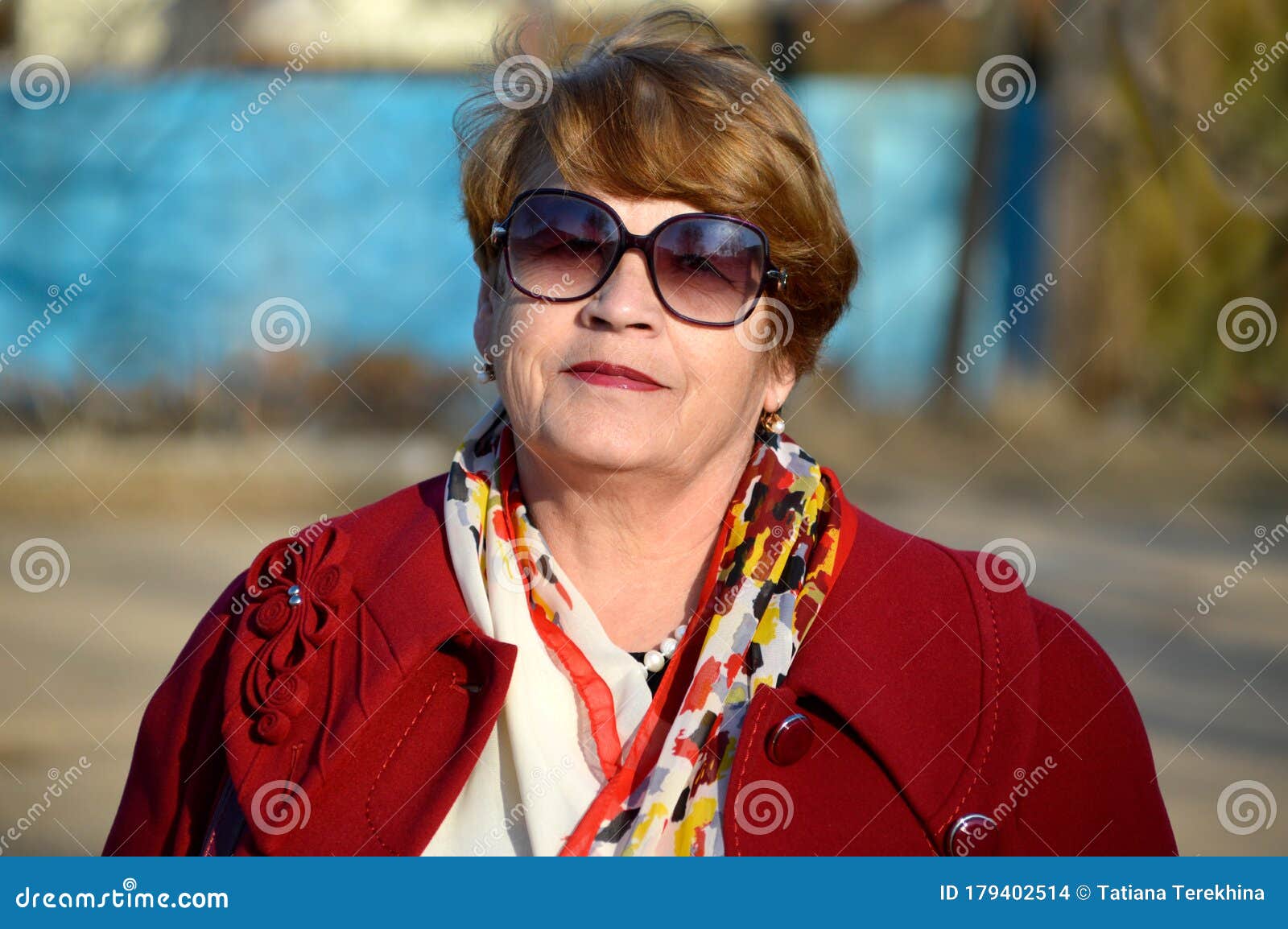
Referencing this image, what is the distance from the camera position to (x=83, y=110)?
9102 mm

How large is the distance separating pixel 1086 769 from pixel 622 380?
0.99 metres

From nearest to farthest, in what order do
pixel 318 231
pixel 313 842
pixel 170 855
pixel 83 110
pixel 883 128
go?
pixel 313 842
pixel 170 855
pixel 83 110
pixel 318 231
pixel 883 128

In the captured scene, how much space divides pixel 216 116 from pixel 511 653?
8241 mm

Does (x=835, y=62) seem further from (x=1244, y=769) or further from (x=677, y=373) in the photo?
(x=677, y=373)

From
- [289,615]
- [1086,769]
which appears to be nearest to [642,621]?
[289,615]

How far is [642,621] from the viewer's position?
236 centimetres

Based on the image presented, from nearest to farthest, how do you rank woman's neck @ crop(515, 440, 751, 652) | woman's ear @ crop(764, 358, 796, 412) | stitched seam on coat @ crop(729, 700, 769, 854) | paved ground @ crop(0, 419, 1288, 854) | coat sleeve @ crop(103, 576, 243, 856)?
1. stitched seam on coat @ crop(729, 700, 769, 854)
2. coat sleeve @ crop(103, 576, 243, 856)
3. woman's neck @ crop(515, 440, 751, 652)
4. woman's ear @ crop(764, 358, 796, 412)
5. paved ground @ crop(0, 419, 1288, 854)

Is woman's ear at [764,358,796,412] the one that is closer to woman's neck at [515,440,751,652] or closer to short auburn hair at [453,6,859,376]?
short auburn hair at [453,6,859,376]

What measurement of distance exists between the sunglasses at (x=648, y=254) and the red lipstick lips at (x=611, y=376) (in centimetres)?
12

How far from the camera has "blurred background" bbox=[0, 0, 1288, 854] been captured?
6.39m

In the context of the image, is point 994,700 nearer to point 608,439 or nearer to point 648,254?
point 608,439

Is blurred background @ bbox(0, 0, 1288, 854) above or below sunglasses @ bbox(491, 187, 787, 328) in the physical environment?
above

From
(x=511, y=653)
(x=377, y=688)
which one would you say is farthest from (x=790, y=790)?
(x=377, y=688)

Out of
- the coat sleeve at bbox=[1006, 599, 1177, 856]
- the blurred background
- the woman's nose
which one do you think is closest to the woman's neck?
the woman's nose
